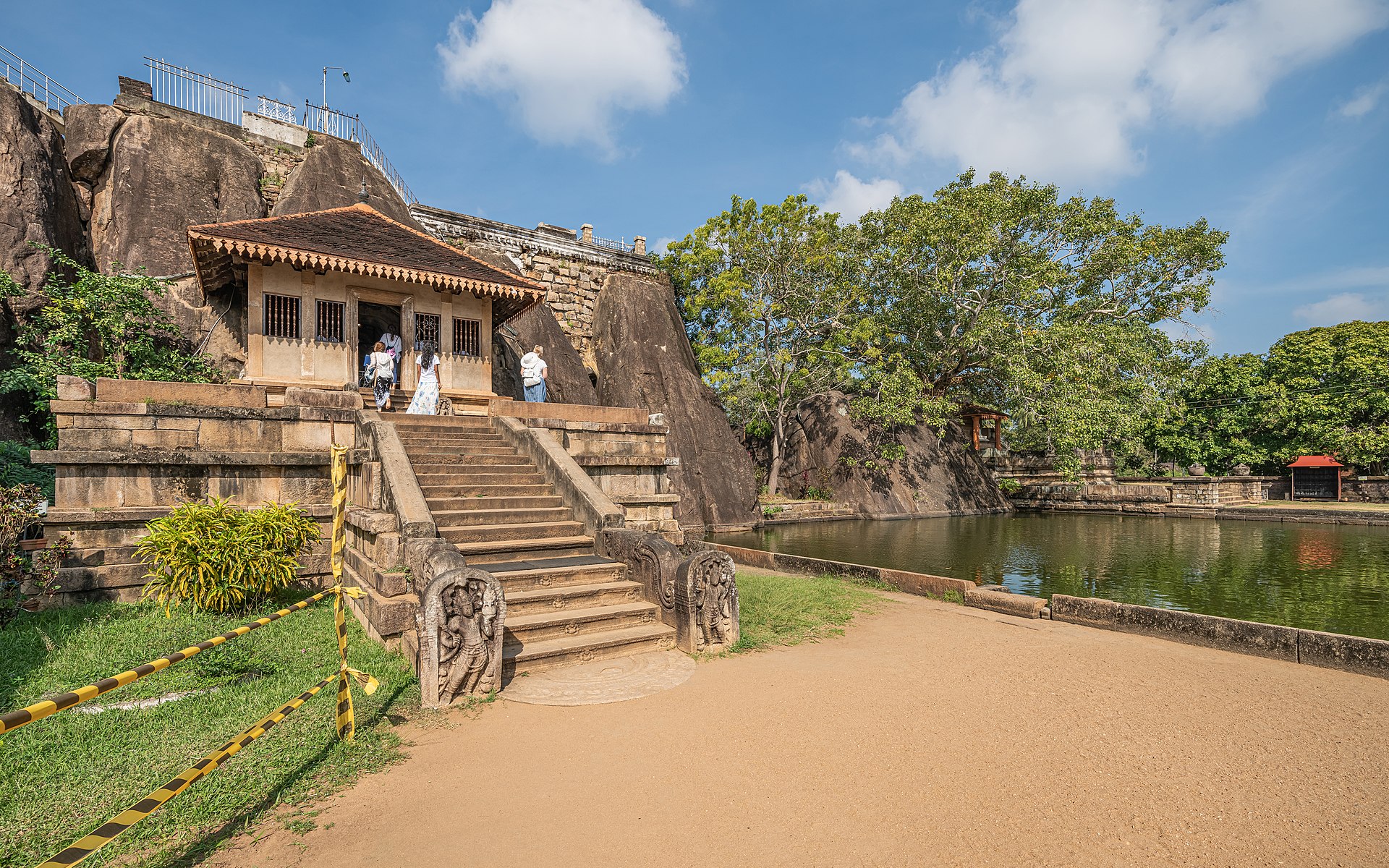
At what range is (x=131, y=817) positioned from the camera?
2264 millimetres

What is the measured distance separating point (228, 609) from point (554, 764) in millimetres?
5202

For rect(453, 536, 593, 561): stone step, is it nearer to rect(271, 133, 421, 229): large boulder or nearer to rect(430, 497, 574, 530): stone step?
rect(430, 497, 574, 530): stone step

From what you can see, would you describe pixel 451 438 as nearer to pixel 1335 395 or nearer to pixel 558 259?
pixel 558 259

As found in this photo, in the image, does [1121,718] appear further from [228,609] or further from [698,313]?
[698,313]

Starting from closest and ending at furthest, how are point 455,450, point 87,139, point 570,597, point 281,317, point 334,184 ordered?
point 570,597 → point 455,450 → point 281,317 → point 87,139 → point 334,184

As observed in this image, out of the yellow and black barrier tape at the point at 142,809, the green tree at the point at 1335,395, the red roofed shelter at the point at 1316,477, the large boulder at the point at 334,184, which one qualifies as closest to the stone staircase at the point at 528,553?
the yellow and black barrier tape at the point at 142,809

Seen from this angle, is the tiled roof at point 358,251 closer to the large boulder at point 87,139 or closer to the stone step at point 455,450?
the stone step at point 455,450

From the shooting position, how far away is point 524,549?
712cm

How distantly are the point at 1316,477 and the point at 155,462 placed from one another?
42.2 m

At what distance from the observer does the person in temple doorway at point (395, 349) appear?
12.8 m

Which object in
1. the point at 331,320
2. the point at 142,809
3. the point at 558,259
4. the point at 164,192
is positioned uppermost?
the point at 558,259

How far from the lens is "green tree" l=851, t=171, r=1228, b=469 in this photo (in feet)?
75.7

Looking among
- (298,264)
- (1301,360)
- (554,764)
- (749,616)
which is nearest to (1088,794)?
(554,764)

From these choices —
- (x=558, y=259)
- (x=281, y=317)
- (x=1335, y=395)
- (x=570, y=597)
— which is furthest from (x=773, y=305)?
(x=1335, y=395)
